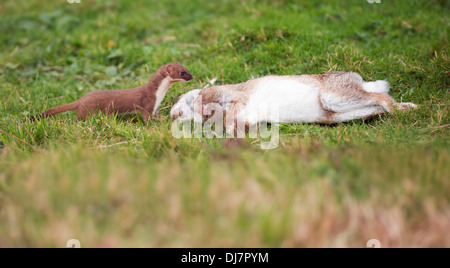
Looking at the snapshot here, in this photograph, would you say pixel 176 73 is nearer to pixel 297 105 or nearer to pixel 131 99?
pixel 131 99

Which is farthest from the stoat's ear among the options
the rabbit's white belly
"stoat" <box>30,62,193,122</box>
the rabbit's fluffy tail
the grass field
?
the rabbit's fluffy tail

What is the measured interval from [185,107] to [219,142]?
0.94m

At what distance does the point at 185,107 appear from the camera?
4.73m

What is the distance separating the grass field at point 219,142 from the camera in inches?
86.8

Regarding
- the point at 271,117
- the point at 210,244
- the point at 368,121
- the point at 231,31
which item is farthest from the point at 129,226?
the point at 231,31

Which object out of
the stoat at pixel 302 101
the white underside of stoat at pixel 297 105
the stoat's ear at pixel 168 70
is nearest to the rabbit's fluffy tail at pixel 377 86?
the stoat at pixel 302 101

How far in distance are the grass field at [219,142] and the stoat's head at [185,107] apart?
0.15 m

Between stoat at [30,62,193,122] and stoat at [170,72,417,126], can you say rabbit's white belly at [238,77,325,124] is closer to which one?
stoat at [170,72,417,126]

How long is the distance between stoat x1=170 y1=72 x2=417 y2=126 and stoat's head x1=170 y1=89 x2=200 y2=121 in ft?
0.07

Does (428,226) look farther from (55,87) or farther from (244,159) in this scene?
(55,87)

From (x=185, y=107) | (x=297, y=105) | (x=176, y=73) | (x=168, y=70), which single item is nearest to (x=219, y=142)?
(x=185, y=107)

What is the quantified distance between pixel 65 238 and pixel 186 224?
684mm

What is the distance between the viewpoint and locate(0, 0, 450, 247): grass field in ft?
7.23

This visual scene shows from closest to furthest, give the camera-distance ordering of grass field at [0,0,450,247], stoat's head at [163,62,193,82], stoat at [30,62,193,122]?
grass field at [0,0,450,247]
stoat at [30,62,193,122]
stoat's head at [163,62,193,82]
